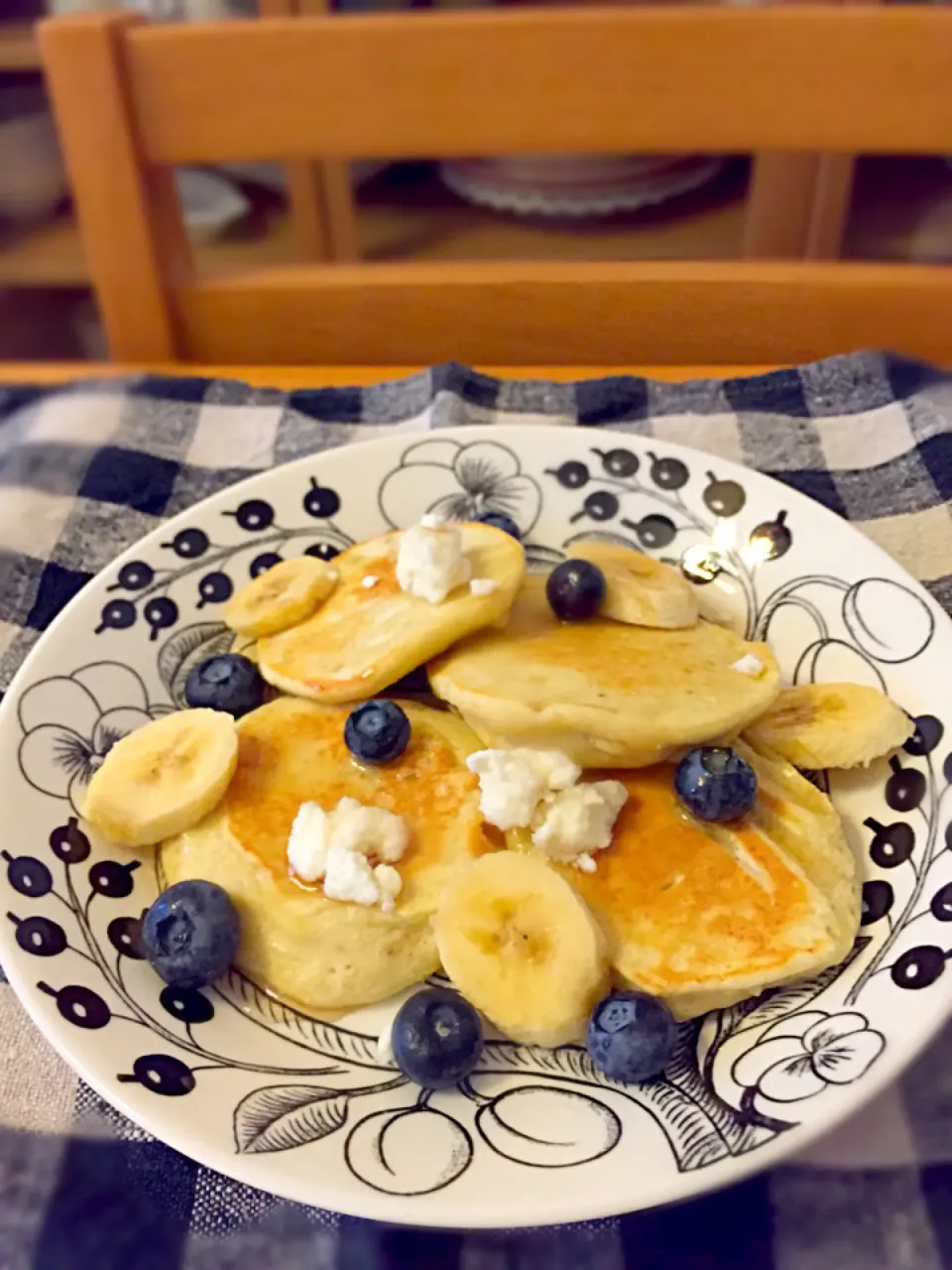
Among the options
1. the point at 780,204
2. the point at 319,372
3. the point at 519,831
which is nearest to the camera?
the point at 519,831

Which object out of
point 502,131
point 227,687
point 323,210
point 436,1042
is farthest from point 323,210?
point 436,1042

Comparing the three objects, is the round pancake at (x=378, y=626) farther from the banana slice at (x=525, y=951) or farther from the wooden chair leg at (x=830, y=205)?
the wooden chair leg at (x=830, y=205)

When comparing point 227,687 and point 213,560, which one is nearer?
point 227,687

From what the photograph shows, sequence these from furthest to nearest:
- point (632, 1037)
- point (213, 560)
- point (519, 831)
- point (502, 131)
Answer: point (502, 131), point (213, 560), point (519, 831), point (632, 1037)

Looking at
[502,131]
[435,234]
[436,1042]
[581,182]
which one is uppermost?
[502,131]

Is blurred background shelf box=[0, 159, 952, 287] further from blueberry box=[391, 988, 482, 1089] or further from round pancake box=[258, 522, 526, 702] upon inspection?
blueberry box=[391, 988, 482, 1089]

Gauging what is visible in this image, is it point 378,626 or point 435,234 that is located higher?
point 378,626

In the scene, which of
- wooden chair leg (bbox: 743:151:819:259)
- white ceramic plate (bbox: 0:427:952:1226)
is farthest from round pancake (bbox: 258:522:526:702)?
wooden chair leg (bbox: 743:151:819:259)

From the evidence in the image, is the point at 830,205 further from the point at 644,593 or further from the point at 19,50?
the point at 19,50
